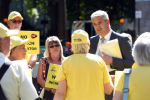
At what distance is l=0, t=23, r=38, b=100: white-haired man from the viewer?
264cm

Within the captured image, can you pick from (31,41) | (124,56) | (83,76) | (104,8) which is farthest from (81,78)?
(104,8)

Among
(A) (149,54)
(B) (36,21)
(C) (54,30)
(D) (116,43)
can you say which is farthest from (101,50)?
(B) (36,21)

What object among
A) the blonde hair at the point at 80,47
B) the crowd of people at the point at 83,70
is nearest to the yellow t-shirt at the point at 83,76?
the crowd of people at the point at 83,70

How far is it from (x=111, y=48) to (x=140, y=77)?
1.40 m

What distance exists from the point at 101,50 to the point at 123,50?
34 cm

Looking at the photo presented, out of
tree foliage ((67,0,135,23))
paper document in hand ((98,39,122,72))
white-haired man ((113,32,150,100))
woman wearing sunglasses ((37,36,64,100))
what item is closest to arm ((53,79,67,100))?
white-haired man ((113,32,150,100))

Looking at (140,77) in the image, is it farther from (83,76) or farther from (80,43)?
(80,43)

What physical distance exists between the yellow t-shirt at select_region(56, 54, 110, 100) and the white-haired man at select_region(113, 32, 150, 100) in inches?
25.1

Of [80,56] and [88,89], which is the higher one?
[80,56]

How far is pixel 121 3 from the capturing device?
2239 cm

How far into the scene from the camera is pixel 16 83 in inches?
106

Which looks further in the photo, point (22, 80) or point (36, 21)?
point (36, 21)

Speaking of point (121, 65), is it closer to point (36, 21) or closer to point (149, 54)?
point (149, 54)

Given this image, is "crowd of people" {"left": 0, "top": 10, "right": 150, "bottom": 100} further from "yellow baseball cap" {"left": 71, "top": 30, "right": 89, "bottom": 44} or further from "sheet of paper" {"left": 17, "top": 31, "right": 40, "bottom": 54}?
"sheet of paper" {"left": 17, "top": 31, "right": 40, "bottom": 54}
